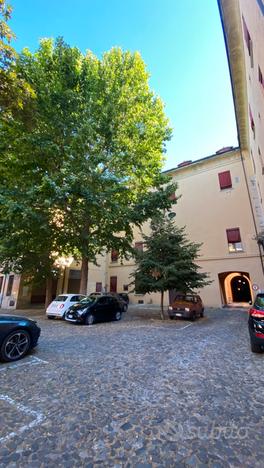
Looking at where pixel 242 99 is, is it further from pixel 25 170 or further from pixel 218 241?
pixel 25 170

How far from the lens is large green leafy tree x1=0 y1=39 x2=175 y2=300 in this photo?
441 inches

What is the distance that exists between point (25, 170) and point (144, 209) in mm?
7447

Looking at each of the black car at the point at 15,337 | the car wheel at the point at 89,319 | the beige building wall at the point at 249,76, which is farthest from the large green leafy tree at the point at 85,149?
the black car at the point at 15,337

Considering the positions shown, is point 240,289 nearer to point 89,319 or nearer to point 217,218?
point 217,218

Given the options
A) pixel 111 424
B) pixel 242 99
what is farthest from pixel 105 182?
pixel 111 424

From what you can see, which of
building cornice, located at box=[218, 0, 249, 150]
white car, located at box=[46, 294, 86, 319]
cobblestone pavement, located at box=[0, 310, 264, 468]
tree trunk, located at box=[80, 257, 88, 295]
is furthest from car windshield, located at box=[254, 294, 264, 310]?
tree trunk, located at box=[80, 257, 88, 295]

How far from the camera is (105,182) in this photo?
11.8 metres

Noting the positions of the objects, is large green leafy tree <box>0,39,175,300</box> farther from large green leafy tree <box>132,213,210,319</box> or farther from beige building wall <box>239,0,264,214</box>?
beige building wall <box>239,0,264,214</box>

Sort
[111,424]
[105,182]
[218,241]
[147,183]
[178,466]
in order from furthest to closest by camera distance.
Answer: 1. [218,241]
2. [147,183]
3. [105,182]
4. [111,424]
5. [178,466]

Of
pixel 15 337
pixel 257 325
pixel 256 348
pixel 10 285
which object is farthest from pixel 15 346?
pixel 10 285

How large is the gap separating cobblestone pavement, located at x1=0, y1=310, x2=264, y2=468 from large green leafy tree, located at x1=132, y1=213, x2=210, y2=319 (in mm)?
5633

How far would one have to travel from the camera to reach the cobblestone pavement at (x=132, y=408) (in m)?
2.56

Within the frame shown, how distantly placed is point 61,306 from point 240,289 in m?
18.7

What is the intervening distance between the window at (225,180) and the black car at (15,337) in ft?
61.0
